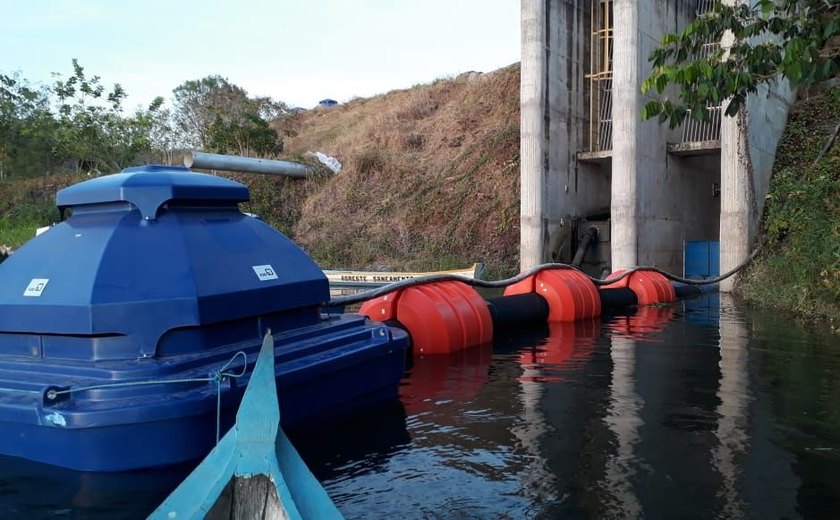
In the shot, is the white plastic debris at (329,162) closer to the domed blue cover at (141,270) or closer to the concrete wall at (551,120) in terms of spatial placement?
the concrete wall at (551,120)

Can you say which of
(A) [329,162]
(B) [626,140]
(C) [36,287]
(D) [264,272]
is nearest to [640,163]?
(B) [626,140]

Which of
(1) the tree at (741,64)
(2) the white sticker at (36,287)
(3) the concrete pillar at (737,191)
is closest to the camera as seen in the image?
(2) the white sticker at (36,287)

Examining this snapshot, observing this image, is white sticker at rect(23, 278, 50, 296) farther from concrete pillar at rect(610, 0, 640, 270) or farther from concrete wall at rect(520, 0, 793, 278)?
concrete pillar at rect(610, 0, 640, 270)

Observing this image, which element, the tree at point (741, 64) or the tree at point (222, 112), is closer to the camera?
the tree at point (741, 64)

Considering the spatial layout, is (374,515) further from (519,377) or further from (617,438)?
(519,377)

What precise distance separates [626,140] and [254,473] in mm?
15895

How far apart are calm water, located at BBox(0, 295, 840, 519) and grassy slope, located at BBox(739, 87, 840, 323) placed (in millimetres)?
4060

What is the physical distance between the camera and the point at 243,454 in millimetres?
2771

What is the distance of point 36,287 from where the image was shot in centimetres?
444

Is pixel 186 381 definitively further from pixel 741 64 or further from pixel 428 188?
pixel 428 188

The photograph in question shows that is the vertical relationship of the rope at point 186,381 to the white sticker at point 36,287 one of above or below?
below

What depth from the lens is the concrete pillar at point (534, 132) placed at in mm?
18234

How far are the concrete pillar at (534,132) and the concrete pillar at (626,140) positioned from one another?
1.86 metres

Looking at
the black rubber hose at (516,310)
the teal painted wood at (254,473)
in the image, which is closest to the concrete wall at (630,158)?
the black rubber hose at (516,310)
